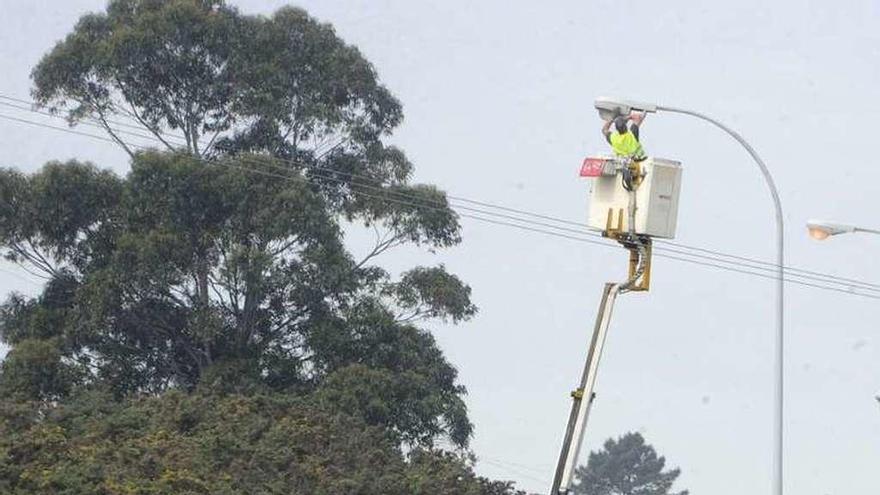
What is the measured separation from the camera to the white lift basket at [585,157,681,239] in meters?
17.3

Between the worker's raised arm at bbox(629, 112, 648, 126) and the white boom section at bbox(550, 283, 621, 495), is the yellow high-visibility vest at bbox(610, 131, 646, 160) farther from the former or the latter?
the white boom section at bbox(550, 283, 621, 495)

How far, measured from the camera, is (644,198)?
17.3m

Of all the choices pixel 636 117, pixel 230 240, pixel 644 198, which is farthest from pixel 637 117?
pixel 230 240

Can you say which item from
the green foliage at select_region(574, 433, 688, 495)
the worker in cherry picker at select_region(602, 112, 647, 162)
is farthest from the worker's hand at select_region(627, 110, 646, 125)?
the green foliage at select_region(574, 433, 688, 495)

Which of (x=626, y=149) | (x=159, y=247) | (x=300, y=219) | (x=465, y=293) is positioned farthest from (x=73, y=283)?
(x=626, y=149)

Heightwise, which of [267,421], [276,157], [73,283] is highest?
[276,157]

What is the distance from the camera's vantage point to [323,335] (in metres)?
40.8

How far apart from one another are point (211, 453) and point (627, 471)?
66716mm

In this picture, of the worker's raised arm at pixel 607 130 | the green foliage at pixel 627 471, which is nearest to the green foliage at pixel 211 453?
the worker's raised arm at pixel 607 130

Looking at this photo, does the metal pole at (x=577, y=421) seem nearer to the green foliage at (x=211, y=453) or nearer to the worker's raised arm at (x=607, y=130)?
the worker's raised arm at (x=607, y=130)

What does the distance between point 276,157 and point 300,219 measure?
289 cm

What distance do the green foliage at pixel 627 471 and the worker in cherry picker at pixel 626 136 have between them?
7676cm

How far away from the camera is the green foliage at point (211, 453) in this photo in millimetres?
28047

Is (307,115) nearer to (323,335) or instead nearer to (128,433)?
(323,335)
